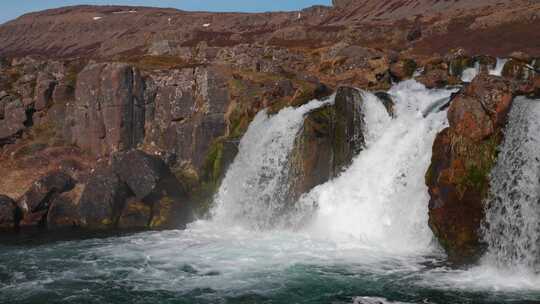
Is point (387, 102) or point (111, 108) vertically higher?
point (387, 102)

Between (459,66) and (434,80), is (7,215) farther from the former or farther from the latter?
(459,66)

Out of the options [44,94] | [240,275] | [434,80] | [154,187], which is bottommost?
[240,275]

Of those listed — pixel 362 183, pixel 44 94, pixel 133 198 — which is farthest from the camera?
pixel 44 94

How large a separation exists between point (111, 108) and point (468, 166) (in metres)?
32.4

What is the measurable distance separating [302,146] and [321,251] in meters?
8.80

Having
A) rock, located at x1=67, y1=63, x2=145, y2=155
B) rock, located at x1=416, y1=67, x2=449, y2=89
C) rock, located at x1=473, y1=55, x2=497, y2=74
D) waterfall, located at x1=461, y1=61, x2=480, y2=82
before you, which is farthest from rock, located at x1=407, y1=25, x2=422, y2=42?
rock, located at x1=67, y1=63, x2=145, y2=155

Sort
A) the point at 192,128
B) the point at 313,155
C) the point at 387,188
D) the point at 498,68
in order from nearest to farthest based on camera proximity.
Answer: the point at 387,188
the point at 313,155
the point at 192,128
the point at 498,68

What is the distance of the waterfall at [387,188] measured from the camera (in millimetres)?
29641

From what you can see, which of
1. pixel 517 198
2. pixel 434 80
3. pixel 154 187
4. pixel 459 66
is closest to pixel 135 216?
pixel 154 187

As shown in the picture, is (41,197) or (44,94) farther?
(44,94)

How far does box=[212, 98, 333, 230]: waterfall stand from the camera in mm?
36094

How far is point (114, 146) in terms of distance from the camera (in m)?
49.1

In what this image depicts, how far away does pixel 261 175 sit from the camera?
123 ft

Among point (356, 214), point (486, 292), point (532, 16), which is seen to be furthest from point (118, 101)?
point (532, 16)
